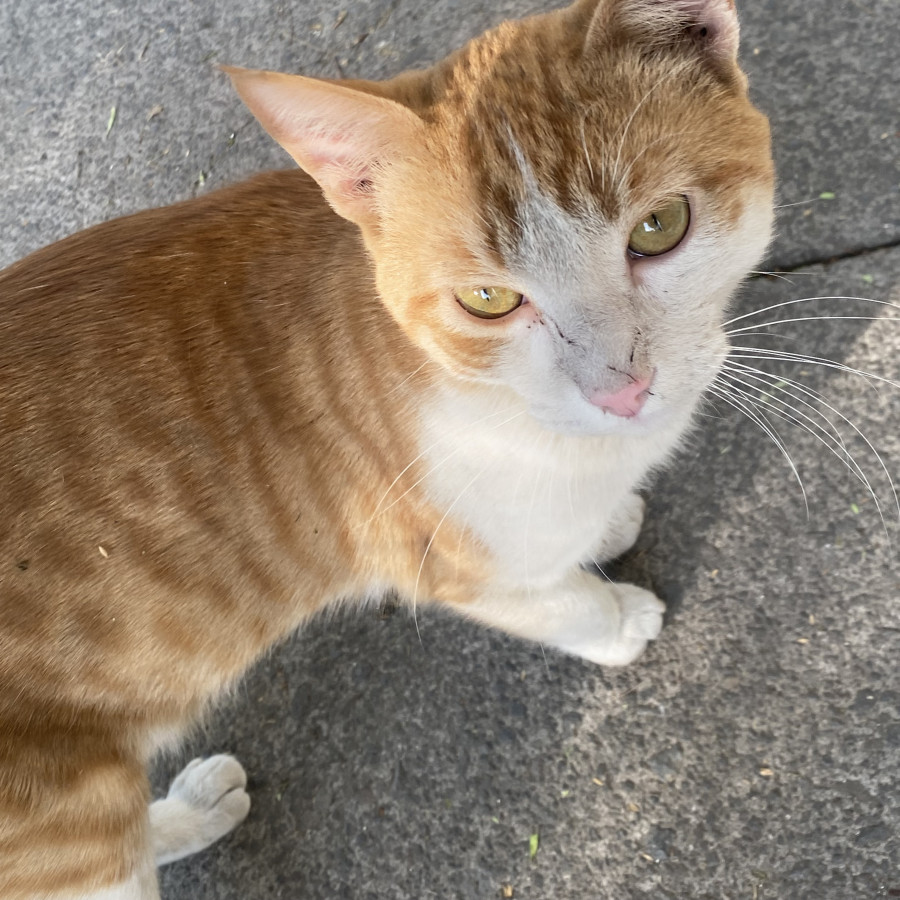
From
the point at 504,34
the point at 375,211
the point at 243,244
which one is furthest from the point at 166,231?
the point at 504,34

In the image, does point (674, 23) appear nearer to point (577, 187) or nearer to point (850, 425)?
point (577, 187)

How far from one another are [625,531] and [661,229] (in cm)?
103

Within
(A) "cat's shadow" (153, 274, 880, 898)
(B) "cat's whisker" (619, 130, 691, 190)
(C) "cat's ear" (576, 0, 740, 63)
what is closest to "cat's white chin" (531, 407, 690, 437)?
(B) "cat's whisker" (619, 130, 691, 190)

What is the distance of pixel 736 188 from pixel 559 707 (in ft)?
4.33

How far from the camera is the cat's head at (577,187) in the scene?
3.52 feet

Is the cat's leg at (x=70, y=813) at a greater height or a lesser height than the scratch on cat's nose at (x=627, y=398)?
lesser

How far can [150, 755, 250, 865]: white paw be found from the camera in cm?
193

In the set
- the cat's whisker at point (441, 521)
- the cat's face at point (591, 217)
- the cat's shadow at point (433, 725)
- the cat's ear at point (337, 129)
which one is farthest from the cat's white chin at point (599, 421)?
the cat's shadow at point (433, 725)

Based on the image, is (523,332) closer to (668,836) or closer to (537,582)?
(537,582)

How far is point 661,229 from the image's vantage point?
109 cm

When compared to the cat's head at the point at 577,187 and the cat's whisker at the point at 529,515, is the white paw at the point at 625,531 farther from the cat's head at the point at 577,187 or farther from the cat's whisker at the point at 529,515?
the cat's head at the point at 577,187

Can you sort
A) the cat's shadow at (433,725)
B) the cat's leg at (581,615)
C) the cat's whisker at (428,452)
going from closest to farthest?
the cat's whisker at (428,452)
the cat's leg at (581,615)
the cat's shadow at (433,725)

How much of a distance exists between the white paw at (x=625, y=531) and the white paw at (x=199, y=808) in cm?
113

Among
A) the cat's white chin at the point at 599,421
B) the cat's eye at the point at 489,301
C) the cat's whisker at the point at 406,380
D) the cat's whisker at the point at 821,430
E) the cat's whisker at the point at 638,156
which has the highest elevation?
the cat's whisker at the point at 638,156
